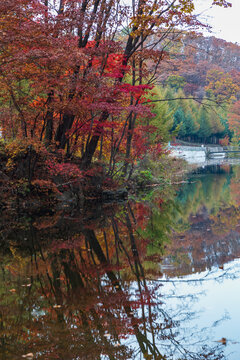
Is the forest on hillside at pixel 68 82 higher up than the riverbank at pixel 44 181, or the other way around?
the forest on hillside at pixel 68 82

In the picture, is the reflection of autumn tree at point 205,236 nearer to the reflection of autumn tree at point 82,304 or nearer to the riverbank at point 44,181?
the reflection of autumn tree at point 82,304

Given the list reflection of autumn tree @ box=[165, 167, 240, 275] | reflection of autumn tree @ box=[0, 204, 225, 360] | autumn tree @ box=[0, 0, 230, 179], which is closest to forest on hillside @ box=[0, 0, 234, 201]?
autumn tree @ box=[0, 0, 230, 179]

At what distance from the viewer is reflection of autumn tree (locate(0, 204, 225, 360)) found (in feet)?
12.5

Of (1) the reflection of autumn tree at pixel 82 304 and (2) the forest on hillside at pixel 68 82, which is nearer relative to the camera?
(1) the reflection of autumn tree at pixel 82 304

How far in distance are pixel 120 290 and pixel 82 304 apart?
2.26 ft

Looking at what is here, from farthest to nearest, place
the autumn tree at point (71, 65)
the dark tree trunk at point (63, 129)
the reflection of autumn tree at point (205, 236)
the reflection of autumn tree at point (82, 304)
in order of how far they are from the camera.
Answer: the dark tree trunk at point (63, 129), the autumn tree at point (71, 65), the reflection of autumn tree at point (205, 236), the reflection of autumn tree at point (82, 304)

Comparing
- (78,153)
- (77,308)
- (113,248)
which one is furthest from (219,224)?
(78,153)

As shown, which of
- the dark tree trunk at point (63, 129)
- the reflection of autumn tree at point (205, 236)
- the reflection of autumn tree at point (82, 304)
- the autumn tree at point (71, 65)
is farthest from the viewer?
the dark tree trunk at point (63, 129)

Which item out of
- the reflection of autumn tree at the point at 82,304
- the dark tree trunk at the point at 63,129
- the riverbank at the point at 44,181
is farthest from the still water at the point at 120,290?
the dark tree trunk at the point at 63,129

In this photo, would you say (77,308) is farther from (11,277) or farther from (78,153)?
(78,153)

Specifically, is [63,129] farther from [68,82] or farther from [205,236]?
[205,236]

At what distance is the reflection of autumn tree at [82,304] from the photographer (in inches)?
150

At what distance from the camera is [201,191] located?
19.4m

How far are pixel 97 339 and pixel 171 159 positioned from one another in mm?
24223
